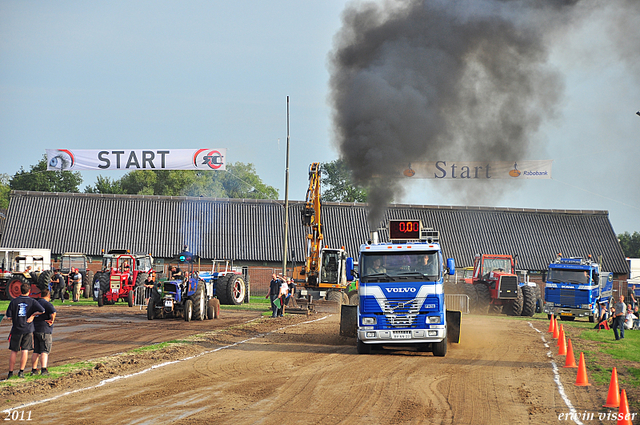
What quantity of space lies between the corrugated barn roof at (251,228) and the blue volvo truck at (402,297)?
30.5m

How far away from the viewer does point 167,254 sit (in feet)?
155

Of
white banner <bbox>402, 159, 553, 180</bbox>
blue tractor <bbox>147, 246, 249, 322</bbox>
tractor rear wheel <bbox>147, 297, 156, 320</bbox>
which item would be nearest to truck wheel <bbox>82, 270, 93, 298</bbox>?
blue tractor <bbox>147, 246, 249, 322</bbox>

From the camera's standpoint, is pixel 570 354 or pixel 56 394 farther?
pixel 570 354

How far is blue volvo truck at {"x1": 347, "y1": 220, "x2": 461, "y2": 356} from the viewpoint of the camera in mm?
14547

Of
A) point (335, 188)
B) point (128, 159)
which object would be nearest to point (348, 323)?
point (128, 159)

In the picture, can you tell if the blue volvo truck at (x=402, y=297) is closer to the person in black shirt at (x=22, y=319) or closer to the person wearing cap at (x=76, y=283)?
the person in black shirt at (x=22, y=319)

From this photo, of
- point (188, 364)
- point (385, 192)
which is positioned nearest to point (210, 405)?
point (188, 364)

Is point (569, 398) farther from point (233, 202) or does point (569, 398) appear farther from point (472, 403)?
point (233, 202)

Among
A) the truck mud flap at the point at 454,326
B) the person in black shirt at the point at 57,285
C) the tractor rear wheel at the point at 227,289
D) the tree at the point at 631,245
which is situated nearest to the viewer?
the truck mud flap at the point at 454,326

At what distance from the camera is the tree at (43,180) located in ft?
273

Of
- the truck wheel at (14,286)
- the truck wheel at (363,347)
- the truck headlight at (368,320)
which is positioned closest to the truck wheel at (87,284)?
the truck wheel at (14,286)

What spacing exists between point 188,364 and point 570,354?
332 inches

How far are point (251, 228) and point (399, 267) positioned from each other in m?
36.5

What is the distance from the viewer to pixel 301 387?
429 inches
